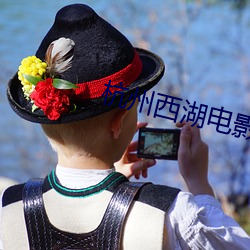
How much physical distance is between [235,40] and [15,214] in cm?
322

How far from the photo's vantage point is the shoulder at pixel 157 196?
65.9 inches

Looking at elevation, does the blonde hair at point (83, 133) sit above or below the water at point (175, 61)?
above

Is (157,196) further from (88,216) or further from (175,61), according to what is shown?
(175,61)

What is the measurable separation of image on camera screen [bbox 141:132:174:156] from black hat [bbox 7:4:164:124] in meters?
0.24

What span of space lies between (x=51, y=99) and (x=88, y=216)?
1.07 feet

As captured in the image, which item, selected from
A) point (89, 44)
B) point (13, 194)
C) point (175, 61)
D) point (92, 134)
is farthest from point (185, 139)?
point (175, 61)

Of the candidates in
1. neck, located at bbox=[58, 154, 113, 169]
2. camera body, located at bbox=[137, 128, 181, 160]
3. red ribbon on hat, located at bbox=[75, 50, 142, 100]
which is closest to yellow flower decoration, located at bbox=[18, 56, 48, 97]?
red ribbon on hat, located at bbox=[75, 50, 142, 100]

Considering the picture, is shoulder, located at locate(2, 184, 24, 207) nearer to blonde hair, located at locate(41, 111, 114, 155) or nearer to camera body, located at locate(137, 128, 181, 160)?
blonde hair, located at locate(41, 111, 114, 155)

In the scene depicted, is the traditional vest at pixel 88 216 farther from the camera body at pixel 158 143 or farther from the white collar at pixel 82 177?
the camera body at pixel 158 143

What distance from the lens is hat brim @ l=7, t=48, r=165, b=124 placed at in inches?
66.6

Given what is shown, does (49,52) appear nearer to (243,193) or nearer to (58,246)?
(58,246)

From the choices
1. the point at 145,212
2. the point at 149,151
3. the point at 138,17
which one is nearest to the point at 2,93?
the point at 138,17

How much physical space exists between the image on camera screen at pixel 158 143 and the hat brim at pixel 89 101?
22cm

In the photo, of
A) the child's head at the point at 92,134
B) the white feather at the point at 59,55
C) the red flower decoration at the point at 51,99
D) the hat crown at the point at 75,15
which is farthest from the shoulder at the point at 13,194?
the hat crown at the point at 75,15
